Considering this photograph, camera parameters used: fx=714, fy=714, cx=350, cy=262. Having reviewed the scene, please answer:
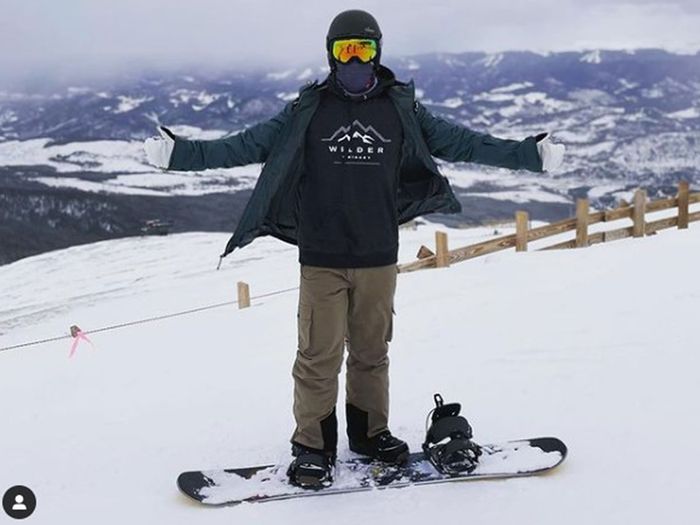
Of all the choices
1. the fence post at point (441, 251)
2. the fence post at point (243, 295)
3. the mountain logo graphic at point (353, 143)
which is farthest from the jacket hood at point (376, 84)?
the fence post at point (441, 251)

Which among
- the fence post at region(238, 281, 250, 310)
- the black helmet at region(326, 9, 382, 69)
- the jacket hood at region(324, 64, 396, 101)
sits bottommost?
the fence post at region(238, 281, 250, 310)

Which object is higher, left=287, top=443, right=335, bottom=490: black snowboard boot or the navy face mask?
the navy face mask

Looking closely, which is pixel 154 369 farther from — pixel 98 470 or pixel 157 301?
pixel 157 301

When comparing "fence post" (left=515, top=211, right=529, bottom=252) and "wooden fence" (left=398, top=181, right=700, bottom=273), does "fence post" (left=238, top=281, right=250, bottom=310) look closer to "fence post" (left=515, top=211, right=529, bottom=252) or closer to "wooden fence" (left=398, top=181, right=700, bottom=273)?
"wooden fence" (left=398, top=181, right=700, bottom=273)

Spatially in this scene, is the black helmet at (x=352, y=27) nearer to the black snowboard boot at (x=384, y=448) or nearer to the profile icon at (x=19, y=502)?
the black snowboard boot at (x=384, y=448)

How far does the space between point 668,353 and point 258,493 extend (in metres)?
2.81

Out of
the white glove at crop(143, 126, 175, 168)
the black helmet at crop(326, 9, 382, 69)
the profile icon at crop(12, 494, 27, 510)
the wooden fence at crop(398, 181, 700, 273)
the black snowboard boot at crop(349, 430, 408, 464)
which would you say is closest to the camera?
the white glove at crop(143, 126, 175, 168)

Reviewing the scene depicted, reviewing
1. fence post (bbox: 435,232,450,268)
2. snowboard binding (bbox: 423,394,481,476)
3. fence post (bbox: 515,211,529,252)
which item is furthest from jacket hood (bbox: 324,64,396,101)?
fence post (bbox: 515,211,529,252)

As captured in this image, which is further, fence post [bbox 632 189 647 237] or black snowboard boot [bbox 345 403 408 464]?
fence post [bbox 632 189 647 237]

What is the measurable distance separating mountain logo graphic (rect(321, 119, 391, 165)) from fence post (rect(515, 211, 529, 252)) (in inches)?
387

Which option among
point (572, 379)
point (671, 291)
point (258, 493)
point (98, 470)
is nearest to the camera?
point (258, 493)

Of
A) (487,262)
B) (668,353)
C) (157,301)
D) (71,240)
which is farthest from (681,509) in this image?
(71,240)

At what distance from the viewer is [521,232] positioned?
12562 mm

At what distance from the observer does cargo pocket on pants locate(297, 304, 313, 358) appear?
310cm
